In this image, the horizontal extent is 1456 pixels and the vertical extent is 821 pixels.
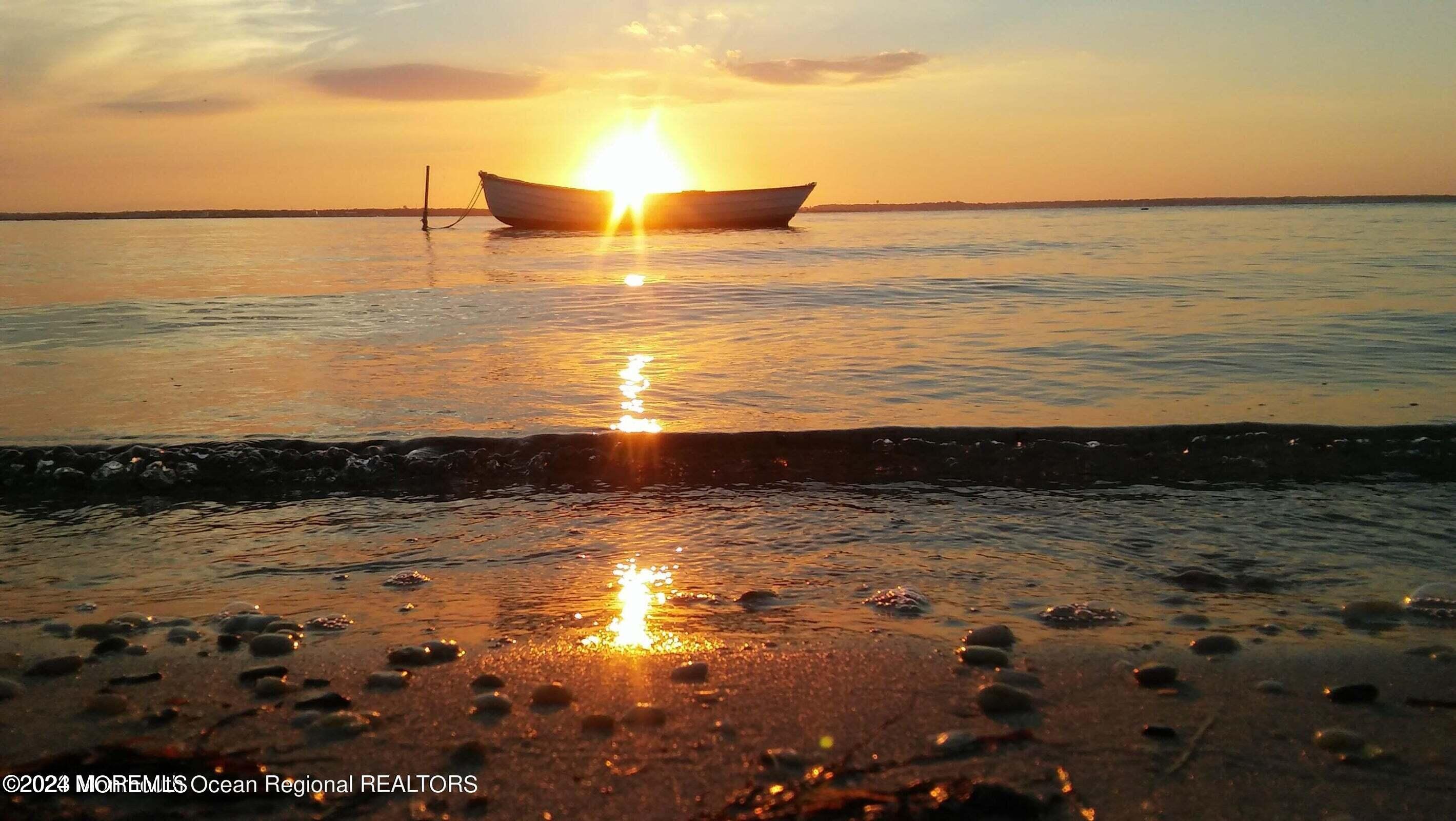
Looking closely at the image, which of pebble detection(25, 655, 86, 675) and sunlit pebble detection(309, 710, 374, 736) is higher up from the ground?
sunlit pebble detection(309, 710, 374, 736)

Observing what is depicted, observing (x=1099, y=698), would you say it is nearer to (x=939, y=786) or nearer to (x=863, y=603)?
(x=939, y=786)

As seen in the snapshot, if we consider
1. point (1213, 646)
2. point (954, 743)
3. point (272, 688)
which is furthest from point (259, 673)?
point (1213, 646)

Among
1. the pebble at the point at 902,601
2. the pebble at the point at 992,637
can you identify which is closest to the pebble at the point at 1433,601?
the pebble at the point at 992,637

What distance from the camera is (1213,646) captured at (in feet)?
10.7

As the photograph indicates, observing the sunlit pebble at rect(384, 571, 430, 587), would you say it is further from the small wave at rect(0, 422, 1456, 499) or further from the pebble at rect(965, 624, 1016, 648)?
the pebble at rect(965, 624, 1016, 648)

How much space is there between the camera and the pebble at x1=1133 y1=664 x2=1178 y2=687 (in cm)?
299

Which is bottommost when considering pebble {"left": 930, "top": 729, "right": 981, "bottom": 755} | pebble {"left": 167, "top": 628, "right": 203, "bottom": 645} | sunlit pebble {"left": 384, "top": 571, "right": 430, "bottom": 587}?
sunlit pebble {"left": 384, "top": 571, "right": 430, "bottom": 587}

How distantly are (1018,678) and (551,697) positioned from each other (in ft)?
4.71

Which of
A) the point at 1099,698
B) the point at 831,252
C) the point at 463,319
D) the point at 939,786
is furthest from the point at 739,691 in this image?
the point at 831,252

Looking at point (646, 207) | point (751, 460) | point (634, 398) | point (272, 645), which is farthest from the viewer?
point (646, 207)

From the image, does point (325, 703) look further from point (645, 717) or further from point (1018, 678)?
point (1018, 678)

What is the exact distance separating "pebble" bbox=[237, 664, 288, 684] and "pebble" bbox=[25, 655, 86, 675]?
1.82 feet

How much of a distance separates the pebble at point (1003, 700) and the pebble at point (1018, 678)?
0.40 feet

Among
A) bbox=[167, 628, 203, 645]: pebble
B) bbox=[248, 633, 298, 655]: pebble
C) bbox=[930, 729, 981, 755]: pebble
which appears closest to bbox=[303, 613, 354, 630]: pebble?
bbox=[248, 633, 298, 655]: pebble
